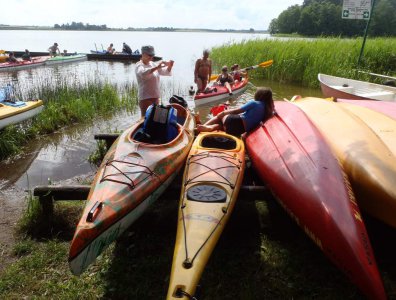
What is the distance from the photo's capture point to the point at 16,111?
22.8 feet

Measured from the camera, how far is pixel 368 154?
11.9 feet

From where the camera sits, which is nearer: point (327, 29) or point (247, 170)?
point (247, 170)

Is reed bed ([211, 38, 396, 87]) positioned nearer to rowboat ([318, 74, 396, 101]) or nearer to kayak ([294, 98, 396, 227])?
rowboat ([318, 74, 396, 101])

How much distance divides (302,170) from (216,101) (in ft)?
22.9

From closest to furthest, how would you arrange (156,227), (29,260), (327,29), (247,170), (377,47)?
(29,260)
(156,227)
(247,170)
(377,47)
(327,29)

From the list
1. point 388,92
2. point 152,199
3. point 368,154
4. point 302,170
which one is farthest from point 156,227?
point 388,92

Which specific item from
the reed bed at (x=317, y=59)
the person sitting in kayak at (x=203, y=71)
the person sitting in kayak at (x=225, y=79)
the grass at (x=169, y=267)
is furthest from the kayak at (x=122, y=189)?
the reed bed at (x=317, y=59)

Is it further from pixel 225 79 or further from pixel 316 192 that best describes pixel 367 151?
pixel 225 79

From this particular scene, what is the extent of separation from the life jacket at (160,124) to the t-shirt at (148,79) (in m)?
1.14

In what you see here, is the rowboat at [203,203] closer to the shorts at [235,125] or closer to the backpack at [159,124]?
the backpack at [159,124]

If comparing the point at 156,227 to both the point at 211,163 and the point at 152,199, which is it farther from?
the point at 211,163

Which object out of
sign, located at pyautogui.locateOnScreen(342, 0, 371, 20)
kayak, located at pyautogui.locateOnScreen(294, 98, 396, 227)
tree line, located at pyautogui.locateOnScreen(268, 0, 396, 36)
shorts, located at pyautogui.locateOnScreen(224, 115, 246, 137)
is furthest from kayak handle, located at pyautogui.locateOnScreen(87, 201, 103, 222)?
tree line, located at pyautogui.locateOnScreen(268, 0, 396, 36)

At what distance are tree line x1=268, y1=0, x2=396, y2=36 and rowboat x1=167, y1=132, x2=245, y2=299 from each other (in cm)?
3800

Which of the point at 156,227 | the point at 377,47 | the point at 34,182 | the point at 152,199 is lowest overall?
the point at 34,182
